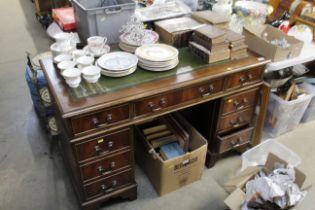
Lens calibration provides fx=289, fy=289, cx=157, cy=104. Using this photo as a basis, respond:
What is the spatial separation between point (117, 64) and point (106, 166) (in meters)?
0.51

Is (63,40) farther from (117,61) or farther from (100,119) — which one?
(100,119)

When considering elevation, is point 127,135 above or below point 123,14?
below

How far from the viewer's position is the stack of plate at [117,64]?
1356mm

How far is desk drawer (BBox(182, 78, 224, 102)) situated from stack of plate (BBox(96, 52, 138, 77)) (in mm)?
288

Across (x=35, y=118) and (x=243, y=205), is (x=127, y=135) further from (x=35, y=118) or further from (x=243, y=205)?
(x=35, y=118)

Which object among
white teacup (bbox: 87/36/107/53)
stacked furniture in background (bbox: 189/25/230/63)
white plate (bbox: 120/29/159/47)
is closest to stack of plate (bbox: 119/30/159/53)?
white plate (bbox: 120/29/159/47)

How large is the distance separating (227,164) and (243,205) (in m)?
0.51

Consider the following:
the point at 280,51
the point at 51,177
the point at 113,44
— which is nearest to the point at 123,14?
the point at 113,44

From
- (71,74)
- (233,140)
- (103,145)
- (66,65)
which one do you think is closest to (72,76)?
(71,74)

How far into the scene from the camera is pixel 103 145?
4.51ft

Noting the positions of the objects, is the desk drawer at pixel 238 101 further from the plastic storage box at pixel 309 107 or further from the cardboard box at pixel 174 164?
the plastic storage box at pixel 309 107

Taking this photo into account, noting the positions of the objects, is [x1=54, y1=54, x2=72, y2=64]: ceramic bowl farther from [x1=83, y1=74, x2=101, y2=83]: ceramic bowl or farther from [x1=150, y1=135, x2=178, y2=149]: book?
[x1=150, y1=135, x2=178, y2=149]: book

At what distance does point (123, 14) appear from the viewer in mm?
1648

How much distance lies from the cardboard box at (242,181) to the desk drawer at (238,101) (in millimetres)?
328
